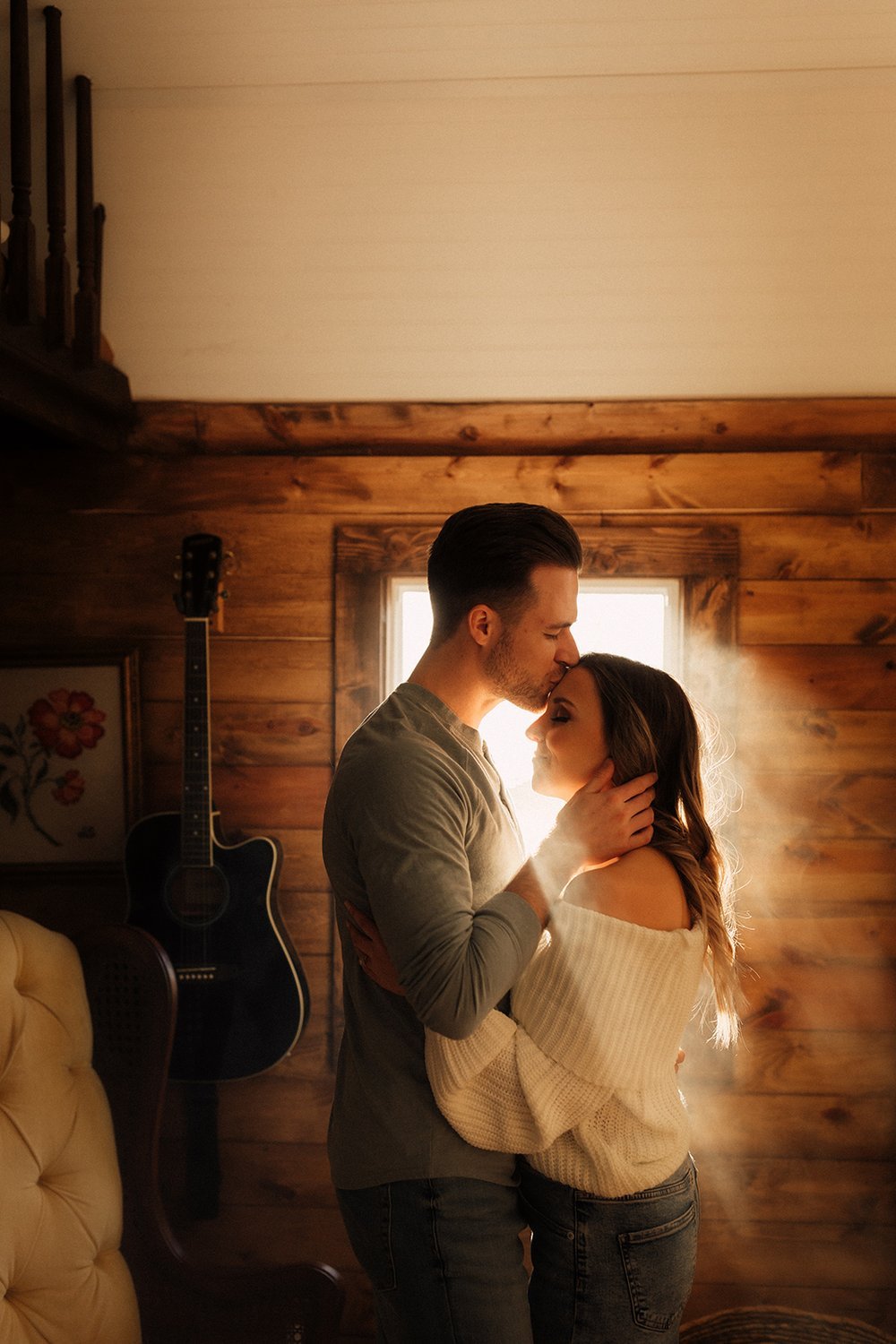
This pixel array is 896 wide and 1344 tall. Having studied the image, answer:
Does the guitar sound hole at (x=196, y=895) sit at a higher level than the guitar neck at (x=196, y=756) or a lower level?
lower

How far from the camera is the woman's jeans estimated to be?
1275mm

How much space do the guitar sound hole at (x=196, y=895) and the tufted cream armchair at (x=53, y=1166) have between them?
13.0 inches

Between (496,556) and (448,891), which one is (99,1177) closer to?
(448,891)

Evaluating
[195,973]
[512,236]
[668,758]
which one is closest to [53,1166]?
[195,973]

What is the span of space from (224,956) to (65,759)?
60cm

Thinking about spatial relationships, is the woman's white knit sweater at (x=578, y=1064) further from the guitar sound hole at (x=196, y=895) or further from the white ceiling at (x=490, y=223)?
the white ceiling at (x=490, y=223)

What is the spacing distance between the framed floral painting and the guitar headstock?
0.70ft

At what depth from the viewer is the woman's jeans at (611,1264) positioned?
128 centimetres

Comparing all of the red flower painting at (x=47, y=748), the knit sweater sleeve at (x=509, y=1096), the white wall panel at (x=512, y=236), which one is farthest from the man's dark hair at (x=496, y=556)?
the red flower painting at (x=47, y=748)

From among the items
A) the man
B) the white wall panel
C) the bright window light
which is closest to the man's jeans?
the man

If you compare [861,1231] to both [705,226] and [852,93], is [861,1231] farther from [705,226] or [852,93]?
[852,93]

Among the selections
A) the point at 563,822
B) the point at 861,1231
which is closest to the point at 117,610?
the point at 563,822

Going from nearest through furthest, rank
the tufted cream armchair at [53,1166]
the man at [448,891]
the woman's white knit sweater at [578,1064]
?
1. the man at [448,891]
2. the woman's white knit sweater at [578,1064]
3. the tufted cream armchair at [53,1166]

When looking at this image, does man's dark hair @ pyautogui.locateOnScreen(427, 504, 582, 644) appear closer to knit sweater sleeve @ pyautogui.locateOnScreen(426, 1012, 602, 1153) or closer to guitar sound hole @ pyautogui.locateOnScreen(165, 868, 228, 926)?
knit sweater sleeve @ pyautogui.locateOnScreen(426, 1012, 602, 1153)
